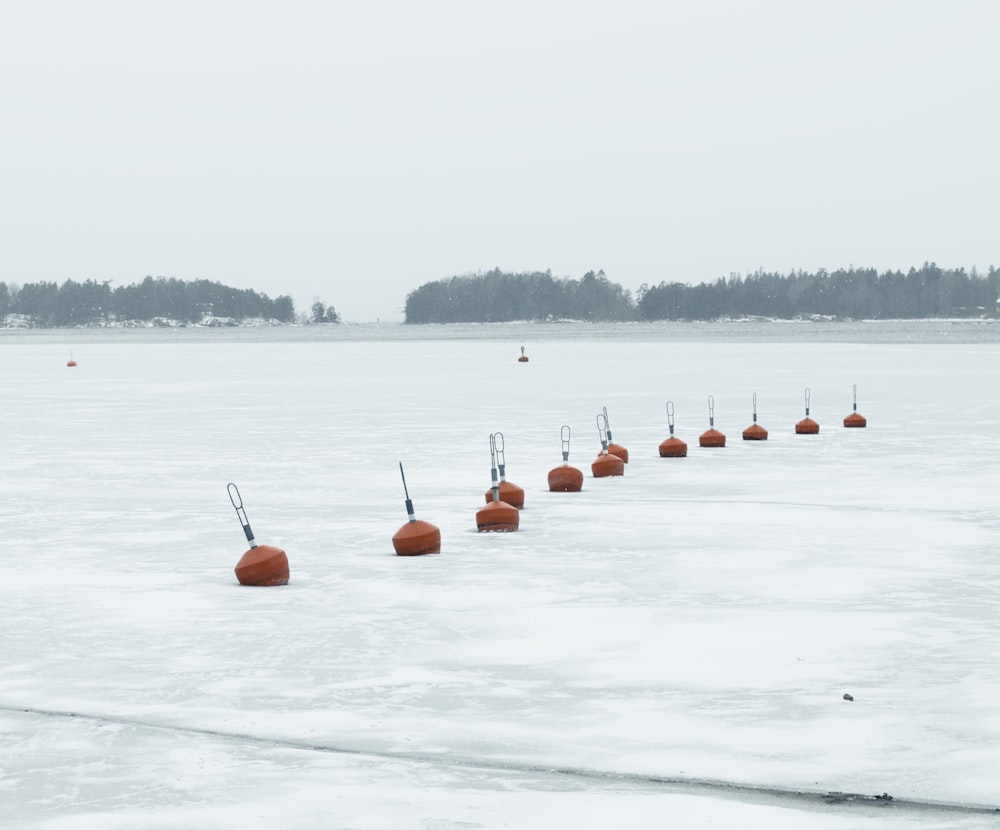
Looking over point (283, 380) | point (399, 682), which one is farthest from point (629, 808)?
point (283, 380)

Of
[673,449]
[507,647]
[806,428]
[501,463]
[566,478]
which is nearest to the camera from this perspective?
[507,647]

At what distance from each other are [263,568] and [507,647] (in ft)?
9.17

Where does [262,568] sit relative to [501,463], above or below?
below

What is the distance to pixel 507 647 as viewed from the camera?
8789 mm

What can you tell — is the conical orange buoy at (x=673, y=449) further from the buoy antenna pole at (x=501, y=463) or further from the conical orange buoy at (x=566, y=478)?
the conical orange buoy at (x=566, y=478)

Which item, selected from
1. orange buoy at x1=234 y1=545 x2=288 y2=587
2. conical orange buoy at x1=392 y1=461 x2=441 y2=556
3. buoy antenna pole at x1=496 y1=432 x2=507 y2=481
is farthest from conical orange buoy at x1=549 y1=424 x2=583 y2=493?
orange buoy at x1=234 y1=545 x2=288 y2=587

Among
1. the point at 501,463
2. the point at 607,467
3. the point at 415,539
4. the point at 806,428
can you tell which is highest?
the point at 501,463

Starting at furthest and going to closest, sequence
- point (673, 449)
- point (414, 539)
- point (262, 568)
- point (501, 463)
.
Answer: point (673, 449) → point (501, 463) → point (414, 539) → point (262, 568)

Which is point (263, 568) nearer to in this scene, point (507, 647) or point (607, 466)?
point (507, 647)

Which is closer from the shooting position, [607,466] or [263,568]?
[263,568]

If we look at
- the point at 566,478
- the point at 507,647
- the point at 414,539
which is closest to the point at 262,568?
the point at 414,539

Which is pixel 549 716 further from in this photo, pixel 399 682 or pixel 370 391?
pixel 370 391

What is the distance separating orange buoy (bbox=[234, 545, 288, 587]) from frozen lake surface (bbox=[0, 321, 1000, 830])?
125 mm

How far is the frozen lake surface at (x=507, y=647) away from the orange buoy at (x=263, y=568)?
4.9 inches
